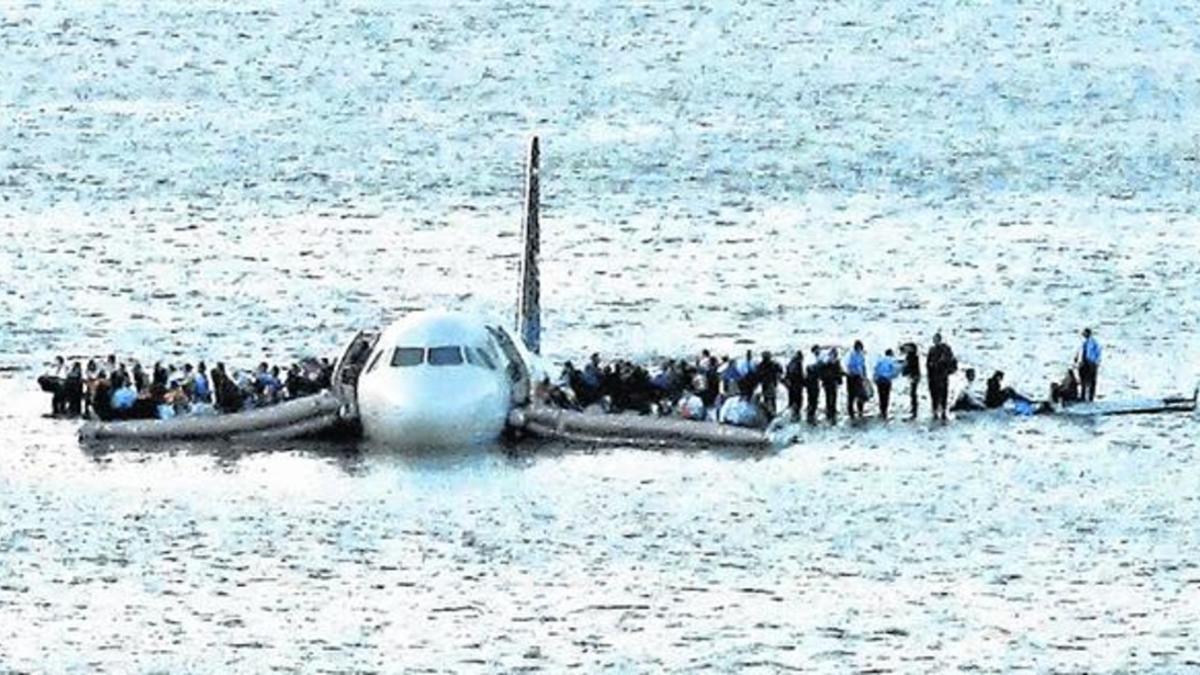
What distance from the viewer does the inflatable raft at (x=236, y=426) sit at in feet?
298

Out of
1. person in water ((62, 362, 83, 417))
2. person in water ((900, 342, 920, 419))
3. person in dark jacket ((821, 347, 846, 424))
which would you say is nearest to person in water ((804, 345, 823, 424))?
person in dark jacket ((821, 347, 846, 424))

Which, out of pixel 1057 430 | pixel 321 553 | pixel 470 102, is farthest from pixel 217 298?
pixel 470 102

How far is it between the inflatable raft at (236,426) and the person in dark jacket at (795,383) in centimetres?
927

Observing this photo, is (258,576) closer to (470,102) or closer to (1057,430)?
(1057,430)

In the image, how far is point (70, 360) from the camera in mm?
105312

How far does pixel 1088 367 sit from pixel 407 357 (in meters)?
15.0

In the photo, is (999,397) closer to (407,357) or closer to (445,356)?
(445,356)

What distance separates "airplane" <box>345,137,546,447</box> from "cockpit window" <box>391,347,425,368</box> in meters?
0.02

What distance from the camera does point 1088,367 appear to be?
313ft

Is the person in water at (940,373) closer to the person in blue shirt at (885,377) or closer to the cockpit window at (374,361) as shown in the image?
the person in blue shirt at (885,377)

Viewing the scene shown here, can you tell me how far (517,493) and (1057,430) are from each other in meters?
13.0

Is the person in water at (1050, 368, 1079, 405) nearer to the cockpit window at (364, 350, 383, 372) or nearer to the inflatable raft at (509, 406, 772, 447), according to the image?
the inflatable raft at (509, 406, 772, 447)

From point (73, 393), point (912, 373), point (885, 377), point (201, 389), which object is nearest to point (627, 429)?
point (885, 377)

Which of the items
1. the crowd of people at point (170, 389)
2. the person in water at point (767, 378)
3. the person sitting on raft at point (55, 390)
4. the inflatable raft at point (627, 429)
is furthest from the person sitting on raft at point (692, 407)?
the person sitting on raft at point (55, 390)
